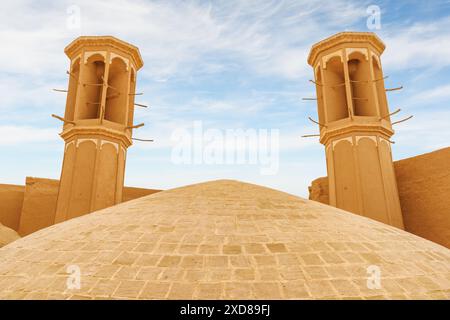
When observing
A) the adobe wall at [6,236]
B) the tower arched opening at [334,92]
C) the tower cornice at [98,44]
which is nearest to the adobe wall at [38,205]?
the adobe wall at [6,236]

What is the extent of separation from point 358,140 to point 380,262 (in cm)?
1190

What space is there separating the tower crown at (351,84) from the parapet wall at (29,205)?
15.5 metres

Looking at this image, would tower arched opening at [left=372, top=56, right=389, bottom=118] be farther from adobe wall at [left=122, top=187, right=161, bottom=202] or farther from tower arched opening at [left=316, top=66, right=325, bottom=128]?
adobe wall at [left=122, top=187, right=161, bottom=202]

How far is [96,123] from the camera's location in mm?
15914

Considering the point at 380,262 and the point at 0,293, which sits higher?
the point at 380,262

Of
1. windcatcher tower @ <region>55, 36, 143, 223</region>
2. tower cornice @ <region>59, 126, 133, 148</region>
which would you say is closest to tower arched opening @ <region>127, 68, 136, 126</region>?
windcatcher tower @ <region>55, 36, 143, 223</region>

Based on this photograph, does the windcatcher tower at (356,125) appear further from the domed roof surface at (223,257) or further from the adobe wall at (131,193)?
the adobe wall at (131,193)

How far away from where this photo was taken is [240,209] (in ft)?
20.1

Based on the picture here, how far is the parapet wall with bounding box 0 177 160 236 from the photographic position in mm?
16438

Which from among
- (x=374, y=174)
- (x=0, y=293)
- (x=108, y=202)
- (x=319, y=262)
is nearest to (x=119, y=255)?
(x=0, y=293)

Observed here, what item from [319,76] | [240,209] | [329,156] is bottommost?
[240,209]

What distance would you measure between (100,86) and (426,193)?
18167mm
